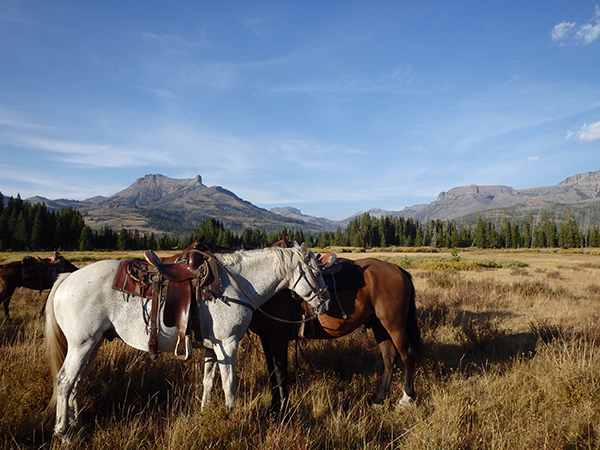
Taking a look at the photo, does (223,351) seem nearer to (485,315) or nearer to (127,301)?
(127,301)

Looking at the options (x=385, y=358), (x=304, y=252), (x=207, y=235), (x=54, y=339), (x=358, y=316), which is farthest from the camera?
(x=207, y=235)

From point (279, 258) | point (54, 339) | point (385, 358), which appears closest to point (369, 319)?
point (385, 358)

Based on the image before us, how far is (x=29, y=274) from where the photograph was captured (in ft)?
24.5

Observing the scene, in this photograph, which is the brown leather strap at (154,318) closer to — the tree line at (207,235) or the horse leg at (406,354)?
the horse leg at (406,354)

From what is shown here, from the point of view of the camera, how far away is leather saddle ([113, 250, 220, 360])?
2.97 m

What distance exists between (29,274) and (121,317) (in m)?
6.63

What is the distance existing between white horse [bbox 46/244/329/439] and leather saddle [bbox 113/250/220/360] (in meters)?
0.08

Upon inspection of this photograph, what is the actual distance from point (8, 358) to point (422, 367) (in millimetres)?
5883

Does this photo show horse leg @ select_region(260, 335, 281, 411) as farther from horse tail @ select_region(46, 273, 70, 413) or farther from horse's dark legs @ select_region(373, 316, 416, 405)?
horse tail @ select_region(46, 273, 70, 413)

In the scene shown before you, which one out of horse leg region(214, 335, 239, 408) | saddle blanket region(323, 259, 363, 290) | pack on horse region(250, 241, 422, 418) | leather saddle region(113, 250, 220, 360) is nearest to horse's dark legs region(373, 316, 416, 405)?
pack on horse region(250, 241, 422, 418)

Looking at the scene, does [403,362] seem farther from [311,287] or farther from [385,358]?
[311,287]

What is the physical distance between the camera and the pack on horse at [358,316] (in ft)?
12.4

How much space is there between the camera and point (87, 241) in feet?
230

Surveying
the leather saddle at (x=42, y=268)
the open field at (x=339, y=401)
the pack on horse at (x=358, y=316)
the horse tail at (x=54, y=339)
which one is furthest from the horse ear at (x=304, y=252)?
the leather saddle at (x=42, y=268)
